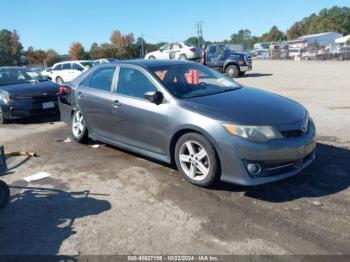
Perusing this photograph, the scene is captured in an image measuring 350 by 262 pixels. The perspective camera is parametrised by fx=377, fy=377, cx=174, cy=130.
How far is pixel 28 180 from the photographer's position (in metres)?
5.22

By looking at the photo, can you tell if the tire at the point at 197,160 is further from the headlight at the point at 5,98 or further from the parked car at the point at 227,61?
the parked car at the point at 227,61

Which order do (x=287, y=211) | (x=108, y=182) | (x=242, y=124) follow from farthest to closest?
(x=108, y=182) → (x=242, y=124) → (x=287, y=211)

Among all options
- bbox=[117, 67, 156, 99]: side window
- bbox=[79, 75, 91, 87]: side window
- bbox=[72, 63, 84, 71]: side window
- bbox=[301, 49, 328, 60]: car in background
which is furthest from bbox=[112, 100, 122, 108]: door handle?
bbox=[301, 49, 328, 60]: car in background

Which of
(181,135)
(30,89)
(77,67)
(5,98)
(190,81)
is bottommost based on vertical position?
(181,135)

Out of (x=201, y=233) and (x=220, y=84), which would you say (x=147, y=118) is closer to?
(x=220, y=84)

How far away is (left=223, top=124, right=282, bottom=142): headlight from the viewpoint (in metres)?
4.24

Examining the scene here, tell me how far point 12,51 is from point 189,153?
9357 centimetres

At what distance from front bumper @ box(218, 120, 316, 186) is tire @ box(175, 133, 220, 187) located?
11 cm

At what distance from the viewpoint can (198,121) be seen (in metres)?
4.54

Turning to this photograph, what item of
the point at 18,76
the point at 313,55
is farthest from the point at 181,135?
the point at 313,55

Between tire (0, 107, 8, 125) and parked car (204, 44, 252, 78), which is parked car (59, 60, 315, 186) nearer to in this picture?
tire (0, 107, 8, 125)

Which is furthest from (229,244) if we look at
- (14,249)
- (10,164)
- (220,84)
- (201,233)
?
(10,164)

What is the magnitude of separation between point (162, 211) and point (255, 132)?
1.36m

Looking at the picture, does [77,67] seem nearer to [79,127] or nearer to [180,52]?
[180,52]
